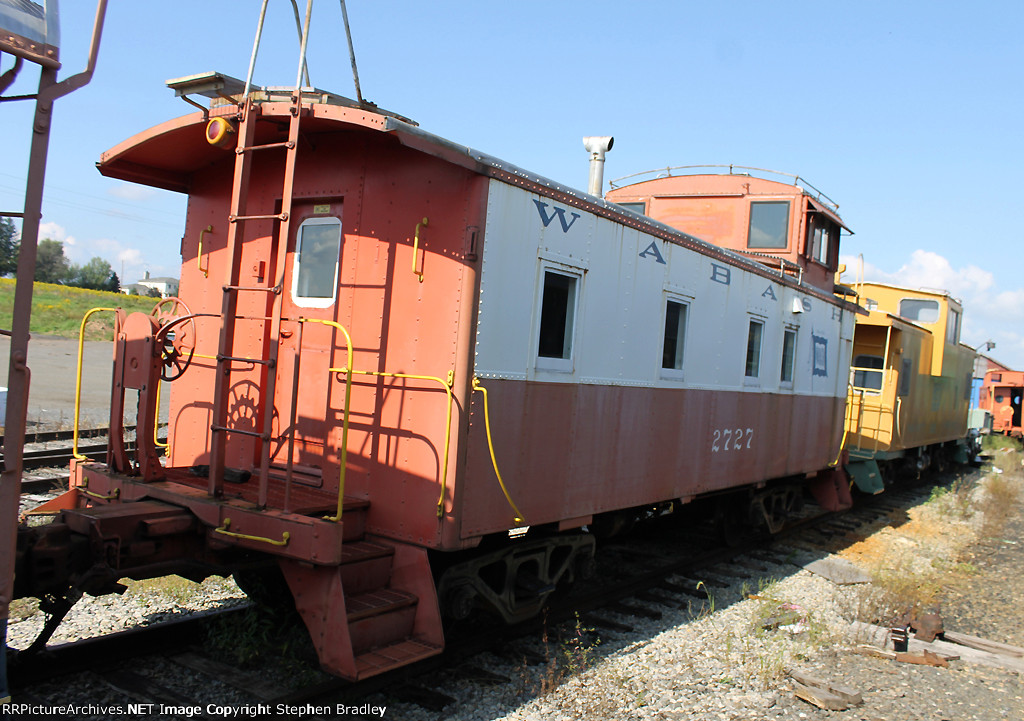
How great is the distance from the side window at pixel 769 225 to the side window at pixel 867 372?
16.3 feet

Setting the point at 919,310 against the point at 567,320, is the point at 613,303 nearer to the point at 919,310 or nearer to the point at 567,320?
the point at 567,320

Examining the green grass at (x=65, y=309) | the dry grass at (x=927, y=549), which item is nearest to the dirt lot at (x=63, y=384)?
the green grass at (x=65, y=309)

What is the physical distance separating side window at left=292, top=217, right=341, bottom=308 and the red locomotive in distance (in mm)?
34679

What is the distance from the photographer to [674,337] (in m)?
7.12

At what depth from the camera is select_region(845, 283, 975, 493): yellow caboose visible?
1408 centimetres

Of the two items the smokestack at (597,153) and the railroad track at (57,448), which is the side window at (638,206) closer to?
the smokestack at (597,153)

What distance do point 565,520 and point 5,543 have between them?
366 centimetres

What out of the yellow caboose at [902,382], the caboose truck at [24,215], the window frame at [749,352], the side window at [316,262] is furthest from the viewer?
the yellow caboose at [902,382]

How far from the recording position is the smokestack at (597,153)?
858 centimetres

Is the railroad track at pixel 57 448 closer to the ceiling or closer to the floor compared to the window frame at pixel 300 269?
closer to the floor

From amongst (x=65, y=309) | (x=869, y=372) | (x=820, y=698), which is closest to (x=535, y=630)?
(x=820, y=698)

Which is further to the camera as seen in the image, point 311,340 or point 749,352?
point 749,352

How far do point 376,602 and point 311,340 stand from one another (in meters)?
1.99

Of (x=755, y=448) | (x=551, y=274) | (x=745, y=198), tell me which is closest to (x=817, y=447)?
(x=755, y=448)
